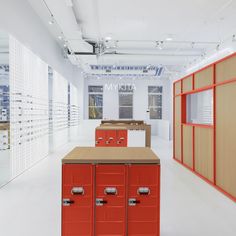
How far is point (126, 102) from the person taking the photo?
1656 centimetres

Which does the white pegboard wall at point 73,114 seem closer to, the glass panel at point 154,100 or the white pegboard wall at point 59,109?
the white pegboard wall at point 59,109

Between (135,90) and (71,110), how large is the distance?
5086 millimetres

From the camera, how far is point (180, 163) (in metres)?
7.47

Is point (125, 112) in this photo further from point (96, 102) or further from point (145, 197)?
point (145, 197)

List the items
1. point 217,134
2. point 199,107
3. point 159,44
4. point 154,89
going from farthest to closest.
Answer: point 154,89
point 199,107
point 159,44
point 217,134

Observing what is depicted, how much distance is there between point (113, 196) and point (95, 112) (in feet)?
45.2

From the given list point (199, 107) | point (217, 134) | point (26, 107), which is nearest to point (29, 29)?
point (26, 107)

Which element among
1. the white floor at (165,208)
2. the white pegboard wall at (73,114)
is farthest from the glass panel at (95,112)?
the white floor at (165,208)

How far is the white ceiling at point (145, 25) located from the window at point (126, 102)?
591cm

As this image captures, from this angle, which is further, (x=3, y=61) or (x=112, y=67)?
(x=112, y=67)

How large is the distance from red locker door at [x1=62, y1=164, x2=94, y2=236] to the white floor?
2.12 ft

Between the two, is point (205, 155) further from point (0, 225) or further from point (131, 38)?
point (131, 38)

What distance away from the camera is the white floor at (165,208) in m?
3.26

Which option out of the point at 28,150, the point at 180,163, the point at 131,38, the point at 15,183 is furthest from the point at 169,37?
the point at 15,183
